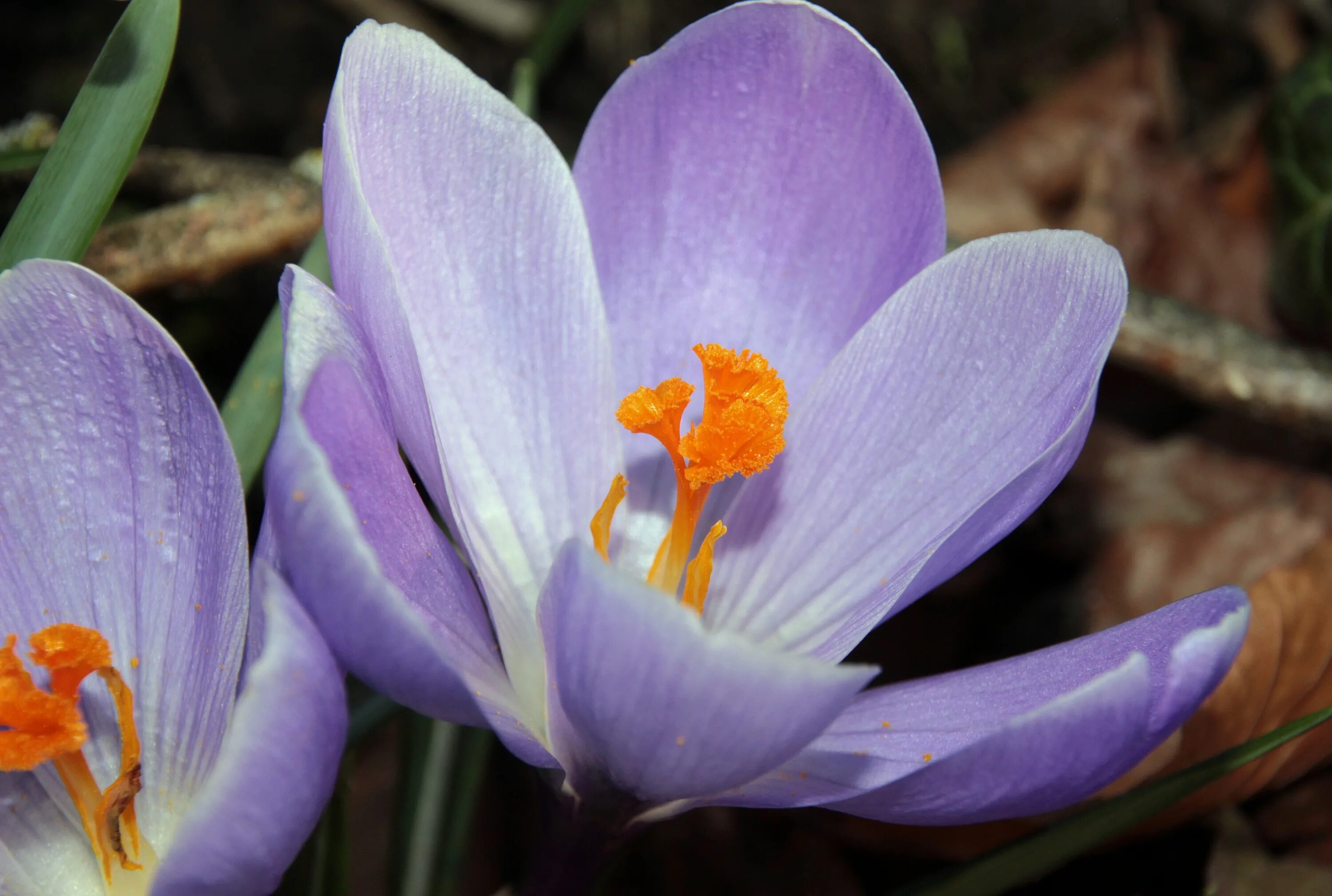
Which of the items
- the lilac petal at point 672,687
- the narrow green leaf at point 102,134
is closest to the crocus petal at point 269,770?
the lilac petal at point 672,687

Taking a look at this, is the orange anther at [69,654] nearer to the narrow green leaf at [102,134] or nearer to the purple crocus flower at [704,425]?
the purple crocus flower at [704,425]

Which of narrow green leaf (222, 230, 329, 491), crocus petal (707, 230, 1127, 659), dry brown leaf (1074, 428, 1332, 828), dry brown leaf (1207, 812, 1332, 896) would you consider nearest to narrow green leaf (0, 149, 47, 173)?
narrow green leaf (222, 230, 329, 491)

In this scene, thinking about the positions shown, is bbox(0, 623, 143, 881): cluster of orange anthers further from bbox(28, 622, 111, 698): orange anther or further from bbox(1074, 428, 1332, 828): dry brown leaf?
bbox(1074, 428, 1332, 828): dry brown leaf

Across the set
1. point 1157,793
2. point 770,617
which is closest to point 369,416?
point 770,617

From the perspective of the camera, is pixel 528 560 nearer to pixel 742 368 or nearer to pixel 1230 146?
pixel 742 368

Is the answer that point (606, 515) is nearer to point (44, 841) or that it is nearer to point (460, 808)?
point (460, 808)

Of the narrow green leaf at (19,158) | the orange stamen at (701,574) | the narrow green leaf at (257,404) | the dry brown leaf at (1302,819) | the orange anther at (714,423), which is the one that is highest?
the narrow green leaf at (19,158)

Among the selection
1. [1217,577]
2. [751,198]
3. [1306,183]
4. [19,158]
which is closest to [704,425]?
[751,198]
